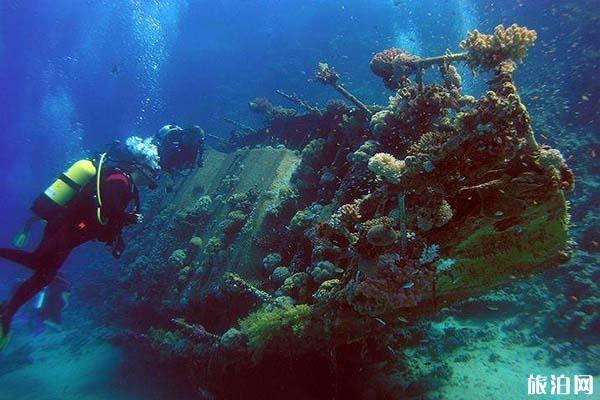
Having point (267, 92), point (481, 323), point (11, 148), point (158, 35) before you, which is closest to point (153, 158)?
point (481, 323)

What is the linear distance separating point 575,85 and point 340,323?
14471 millimetres

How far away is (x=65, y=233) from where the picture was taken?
6.34m

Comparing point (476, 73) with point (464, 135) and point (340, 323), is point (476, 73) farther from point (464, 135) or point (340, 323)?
point (340, 323)

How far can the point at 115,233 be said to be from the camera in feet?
22.0

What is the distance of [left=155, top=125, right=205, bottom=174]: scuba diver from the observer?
8.81 metres

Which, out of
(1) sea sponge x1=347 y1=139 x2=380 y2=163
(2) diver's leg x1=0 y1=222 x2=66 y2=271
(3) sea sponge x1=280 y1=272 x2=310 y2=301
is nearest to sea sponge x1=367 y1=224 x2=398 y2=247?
(3) sea sponge x1=280 y1=272 x2=310 y2=301

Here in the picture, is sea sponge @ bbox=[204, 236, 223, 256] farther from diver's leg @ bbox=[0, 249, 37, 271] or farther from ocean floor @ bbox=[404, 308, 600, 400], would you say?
ocean floor @ bbox=[404, 308, 600, 400]

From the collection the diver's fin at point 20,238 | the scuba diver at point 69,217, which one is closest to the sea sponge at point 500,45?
the scuba diver at point 69,217

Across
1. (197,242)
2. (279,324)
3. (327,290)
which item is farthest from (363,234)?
(197,242)

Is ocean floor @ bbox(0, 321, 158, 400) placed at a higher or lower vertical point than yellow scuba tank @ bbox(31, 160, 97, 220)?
lower

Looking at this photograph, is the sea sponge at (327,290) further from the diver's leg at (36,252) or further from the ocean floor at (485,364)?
the diver's leg at (36,252)

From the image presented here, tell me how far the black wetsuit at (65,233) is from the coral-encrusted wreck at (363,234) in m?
2.35

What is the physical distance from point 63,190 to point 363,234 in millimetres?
5050

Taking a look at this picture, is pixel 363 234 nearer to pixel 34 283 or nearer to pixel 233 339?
pixel 233 339
